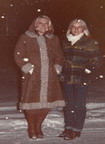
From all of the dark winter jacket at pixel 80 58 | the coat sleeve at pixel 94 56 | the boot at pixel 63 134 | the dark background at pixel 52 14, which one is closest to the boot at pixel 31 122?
the boot at pixel 63 134

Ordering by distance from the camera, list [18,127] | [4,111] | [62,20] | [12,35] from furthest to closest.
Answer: [62,20]
[12,35]
[4,111]
[18,127]

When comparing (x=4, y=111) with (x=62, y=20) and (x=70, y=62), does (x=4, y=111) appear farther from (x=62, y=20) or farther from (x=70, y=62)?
(x=62, y=20)

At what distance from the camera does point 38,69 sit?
700 cm

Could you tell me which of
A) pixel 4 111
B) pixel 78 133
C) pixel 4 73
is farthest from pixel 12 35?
pixel 78 133

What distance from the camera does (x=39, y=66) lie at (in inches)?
275

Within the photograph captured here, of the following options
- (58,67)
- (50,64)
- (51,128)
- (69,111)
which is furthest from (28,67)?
(51,128)

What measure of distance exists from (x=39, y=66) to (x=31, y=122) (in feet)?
2.90

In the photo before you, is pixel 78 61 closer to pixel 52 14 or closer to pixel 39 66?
pixel 39 66

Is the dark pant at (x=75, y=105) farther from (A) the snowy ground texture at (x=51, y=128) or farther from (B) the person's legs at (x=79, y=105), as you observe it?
(A) the snowy ground texture at (x=51, y=128)

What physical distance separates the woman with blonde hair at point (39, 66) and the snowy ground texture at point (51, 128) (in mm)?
502

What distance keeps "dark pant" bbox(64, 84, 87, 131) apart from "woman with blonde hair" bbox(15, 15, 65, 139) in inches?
5.5

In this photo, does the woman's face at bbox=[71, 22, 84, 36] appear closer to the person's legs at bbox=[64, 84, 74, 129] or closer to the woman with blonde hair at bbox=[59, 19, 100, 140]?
the woman with blonde hair at bbox=[59, 19, 100, 140]

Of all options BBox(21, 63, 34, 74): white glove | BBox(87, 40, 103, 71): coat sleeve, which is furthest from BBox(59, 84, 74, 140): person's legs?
BBox(21, 63, 34, 74): white glove

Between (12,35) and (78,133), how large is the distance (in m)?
26.0
